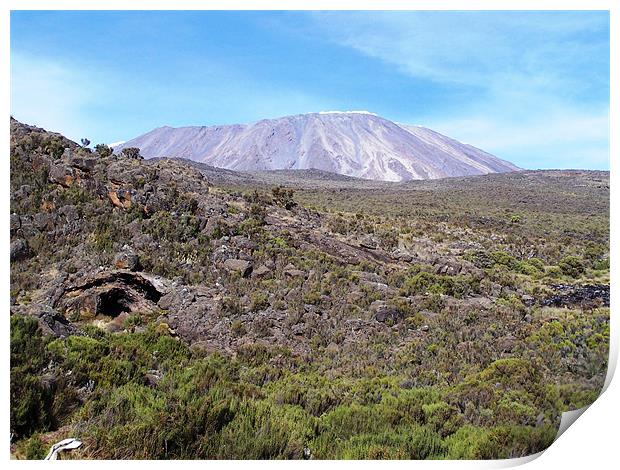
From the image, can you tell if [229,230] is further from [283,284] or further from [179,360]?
[179,360]

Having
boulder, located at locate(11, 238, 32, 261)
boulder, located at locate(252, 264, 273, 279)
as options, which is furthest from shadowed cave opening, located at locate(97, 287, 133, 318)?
boulder, located at locate(252, 264, 273, 279)

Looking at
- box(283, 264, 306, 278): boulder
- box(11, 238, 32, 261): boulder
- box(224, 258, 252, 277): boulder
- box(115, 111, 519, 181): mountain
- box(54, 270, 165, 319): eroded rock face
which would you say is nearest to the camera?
box(54, 270, 165, 319): eroded rock face

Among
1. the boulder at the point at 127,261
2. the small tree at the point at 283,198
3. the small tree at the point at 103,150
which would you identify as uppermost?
the small tree at the point at 103,150

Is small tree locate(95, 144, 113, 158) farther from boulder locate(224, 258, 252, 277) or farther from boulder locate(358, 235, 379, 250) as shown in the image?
boulder locate(358, 235, 379, 250)

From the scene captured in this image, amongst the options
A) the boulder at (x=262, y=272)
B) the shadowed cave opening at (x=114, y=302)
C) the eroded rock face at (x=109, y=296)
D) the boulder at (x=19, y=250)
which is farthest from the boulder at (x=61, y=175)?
the boulder at (x=262, y=272)

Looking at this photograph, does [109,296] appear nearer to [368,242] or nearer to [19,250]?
[19,250]

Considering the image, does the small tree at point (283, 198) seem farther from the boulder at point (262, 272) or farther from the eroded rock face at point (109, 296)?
the eroded rock face at point (109, 296)

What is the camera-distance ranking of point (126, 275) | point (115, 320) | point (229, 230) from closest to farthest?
point (115, 320), point (126, 275), point (229, 230)

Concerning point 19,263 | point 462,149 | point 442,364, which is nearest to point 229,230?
point 19,263
